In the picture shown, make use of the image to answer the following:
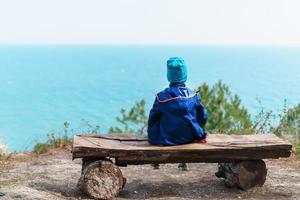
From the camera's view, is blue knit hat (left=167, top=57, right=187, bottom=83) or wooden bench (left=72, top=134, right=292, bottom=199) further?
blue knit hat (left=167, top=57, right=187, bottom=83)

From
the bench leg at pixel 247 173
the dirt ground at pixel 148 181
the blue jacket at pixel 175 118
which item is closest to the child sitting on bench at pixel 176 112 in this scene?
the blue jacket at pixel 175 118

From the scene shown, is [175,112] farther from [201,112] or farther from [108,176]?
[108,176]

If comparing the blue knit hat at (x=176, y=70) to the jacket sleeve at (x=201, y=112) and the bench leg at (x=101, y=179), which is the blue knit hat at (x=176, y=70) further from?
the bench leg at (x=101, y=179)

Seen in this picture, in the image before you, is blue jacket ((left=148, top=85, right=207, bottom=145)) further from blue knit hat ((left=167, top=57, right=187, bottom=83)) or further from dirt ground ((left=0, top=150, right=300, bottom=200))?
dirt ground ((left=0, top=150, right=300, bottom=200))

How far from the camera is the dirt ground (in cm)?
643

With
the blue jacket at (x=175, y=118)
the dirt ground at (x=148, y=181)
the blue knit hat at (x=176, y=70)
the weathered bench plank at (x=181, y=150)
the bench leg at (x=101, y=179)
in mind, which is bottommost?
the dirt ground at (x=148, y=181)

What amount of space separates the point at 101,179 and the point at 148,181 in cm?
110

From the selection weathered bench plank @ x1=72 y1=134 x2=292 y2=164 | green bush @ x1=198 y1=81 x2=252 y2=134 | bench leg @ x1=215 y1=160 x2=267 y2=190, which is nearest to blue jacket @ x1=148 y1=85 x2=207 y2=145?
weathered bench plank @ x1=72 y1=134 x2=292 y2=164

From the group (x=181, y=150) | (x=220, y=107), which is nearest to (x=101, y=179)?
(x=181, y=150)

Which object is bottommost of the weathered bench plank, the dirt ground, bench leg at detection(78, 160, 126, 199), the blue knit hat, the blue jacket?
the dirt ground

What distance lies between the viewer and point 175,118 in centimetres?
640

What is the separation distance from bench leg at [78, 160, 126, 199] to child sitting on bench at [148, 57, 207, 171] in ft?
2.01

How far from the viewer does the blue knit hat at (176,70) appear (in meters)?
6.32

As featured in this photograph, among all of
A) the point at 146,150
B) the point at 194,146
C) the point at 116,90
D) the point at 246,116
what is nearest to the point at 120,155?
the point at 146,150
